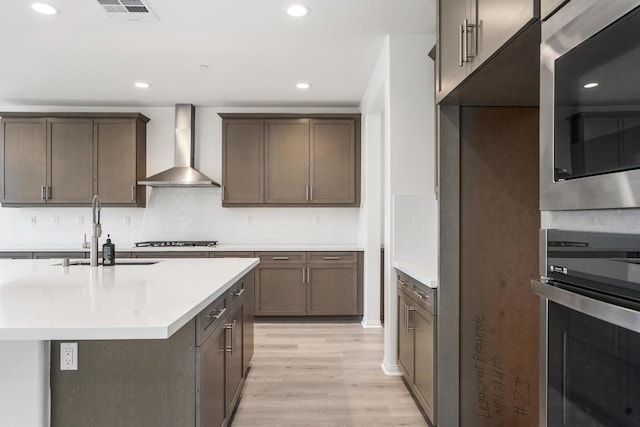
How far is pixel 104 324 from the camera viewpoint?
4.40 ft

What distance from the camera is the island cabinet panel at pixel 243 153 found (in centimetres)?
526

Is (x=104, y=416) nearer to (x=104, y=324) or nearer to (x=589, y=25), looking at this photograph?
(x=104, y=324)

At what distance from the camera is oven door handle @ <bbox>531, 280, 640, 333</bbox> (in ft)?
2.54

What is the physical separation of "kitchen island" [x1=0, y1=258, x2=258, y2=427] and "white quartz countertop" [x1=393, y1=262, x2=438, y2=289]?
3.74 ft

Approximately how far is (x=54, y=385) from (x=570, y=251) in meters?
1.75

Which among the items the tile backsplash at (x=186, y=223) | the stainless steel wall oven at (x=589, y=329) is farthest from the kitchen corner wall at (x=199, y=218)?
the stainless steel wall oven at (x=589, y=329)

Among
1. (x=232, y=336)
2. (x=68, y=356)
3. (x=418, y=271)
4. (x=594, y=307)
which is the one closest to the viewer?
(x=594, y=307)

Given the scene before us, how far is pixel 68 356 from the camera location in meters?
1.56

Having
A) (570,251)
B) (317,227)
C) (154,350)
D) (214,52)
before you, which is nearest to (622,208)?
(570,251)

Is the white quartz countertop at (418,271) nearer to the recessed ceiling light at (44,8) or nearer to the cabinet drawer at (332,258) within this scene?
the cabinet drawer at (332,258)

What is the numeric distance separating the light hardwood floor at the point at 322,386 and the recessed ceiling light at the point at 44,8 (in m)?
2.96

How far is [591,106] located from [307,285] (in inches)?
171

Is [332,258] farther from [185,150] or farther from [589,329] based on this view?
[589,329]

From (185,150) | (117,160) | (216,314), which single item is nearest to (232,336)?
(216,314)
